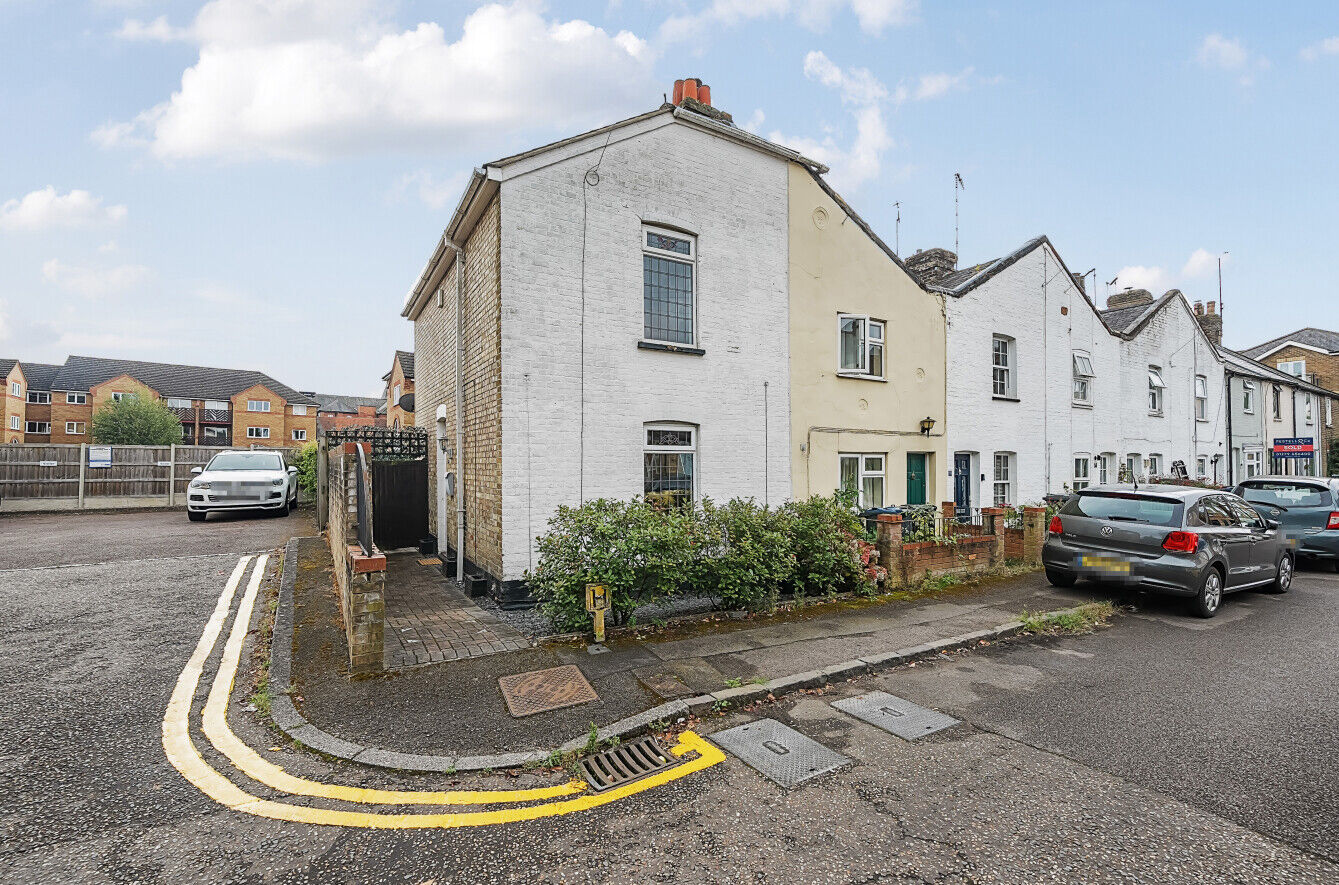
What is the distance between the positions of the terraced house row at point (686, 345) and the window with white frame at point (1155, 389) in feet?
25.8

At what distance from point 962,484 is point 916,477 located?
1.89 metres

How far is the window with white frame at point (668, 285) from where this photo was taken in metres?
9.30

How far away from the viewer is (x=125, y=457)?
2017 centimetres

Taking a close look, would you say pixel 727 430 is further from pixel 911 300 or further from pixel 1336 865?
pixel 1336 865

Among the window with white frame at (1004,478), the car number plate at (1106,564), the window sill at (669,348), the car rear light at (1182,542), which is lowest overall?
the car number plate at (1106,564)

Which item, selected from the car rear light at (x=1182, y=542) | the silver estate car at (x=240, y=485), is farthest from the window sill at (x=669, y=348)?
the silver estate car at (x=240, y=485)

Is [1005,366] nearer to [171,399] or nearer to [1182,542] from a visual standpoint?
[1182,542]

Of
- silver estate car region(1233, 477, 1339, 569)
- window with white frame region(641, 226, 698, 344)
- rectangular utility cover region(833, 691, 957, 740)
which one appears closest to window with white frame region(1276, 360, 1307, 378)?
silver estate car region(1233, 477, 1339, 569)

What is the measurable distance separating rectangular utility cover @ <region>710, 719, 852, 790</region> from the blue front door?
10730 mm

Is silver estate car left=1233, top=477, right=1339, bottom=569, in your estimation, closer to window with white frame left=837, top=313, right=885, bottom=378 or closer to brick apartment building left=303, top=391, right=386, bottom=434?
window with white frame left=837, top=313, right=885, bottom=378

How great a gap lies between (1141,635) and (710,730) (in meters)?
5.75

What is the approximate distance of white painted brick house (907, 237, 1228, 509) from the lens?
45.9 ft

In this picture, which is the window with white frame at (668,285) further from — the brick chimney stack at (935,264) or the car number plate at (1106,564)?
the brick chimney stack at (935,264)

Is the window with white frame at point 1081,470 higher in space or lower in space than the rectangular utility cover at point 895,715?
higher
